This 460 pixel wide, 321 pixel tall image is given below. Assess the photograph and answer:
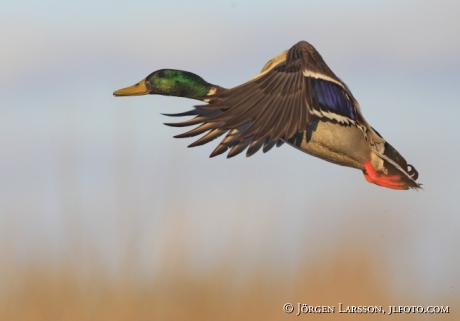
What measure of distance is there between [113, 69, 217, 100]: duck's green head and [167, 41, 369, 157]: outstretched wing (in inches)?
31.5

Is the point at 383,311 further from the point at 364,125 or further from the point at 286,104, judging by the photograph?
the point at 286,104

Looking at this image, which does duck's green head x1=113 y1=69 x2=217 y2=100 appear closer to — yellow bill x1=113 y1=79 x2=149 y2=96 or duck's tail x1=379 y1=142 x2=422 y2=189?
yellow bill x1=113 y1=79 x2=149 y2=96

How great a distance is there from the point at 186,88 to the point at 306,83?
1.17 meters

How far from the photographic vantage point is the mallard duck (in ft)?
10.8

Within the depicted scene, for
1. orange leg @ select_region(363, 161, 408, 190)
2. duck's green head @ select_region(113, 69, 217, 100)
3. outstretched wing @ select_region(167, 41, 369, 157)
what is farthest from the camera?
duck's green head @ select_region(113, 69, 217, 100)

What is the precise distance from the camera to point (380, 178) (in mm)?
3998

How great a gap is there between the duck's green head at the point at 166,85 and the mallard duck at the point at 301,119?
2.31 feet

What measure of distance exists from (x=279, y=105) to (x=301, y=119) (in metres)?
0.12

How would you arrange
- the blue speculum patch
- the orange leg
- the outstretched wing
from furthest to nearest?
the orange leg → the blue speculum patch → the outstretched wing

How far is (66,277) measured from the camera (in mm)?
5141

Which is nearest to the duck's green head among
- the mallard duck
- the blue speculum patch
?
the mallard duck

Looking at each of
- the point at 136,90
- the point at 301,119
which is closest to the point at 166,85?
the point at 136,90

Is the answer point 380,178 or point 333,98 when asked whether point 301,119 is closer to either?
point 333,98

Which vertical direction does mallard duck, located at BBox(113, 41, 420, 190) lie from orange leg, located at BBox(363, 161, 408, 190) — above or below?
above
